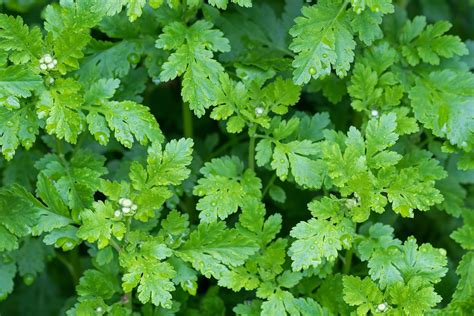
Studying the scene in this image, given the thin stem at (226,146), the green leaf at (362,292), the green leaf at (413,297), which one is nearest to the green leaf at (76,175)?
the thin stem at (226,146)

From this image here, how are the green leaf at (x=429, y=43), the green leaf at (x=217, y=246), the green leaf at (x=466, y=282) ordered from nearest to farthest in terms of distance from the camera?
the green leaf at (x=217, y=246), the green leaf at (x=466, y=282), the green leaf at (x=429, y=43)

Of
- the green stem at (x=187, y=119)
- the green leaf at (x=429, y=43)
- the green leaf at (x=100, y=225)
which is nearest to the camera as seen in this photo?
the green leaf at (x=100, y=225)

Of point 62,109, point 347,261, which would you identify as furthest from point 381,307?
point 62,109

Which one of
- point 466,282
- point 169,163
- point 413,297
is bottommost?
point 466,282

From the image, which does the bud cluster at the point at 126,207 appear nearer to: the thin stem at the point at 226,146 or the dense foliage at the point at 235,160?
the dense foliage at the point at 235,160

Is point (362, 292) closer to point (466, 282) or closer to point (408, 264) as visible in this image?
point (408, 264)

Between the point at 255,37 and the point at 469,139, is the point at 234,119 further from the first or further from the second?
the point at 469,139

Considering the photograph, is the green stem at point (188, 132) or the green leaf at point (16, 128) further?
the green stem at point (188, 132)

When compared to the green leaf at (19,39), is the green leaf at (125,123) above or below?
below
